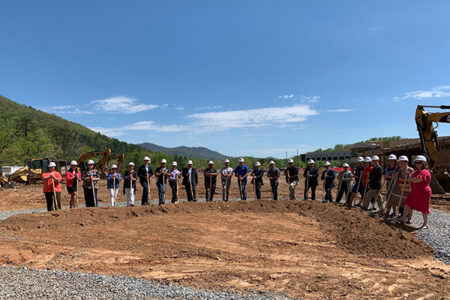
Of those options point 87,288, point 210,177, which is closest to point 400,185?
point 210,177

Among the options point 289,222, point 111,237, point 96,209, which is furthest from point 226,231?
point 96,209

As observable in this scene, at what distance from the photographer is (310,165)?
39.4 ft

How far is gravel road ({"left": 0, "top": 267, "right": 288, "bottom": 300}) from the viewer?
150 inches

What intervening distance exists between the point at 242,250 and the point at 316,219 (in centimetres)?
409

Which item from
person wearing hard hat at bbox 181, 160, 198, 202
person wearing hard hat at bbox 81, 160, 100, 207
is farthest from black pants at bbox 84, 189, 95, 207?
person wearing hard hat at bbox 181, 160, 198, 202

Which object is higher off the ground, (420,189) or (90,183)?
(90,183)

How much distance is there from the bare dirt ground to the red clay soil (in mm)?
17

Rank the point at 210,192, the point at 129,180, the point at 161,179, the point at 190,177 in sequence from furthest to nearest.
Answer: the point at 210,192, the point at 190,177, the point at 161,179, the point at 129,180

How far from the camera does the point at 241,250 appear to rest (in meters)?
6.29

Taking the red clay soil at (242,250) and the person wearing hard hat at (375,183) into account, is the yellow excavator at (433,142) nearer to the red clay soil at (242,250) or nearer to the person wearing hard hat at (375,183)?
the person wearing hard hat at (375,183)

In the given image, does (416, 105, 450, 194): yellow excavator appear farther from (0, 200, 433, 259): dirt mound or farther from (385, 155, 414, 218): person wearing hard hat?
(385, 155, 414, 218): person wearing hard hat

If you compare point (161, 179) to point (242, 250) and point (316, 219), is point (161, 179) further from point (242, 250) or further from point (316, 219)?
point (242, 250)

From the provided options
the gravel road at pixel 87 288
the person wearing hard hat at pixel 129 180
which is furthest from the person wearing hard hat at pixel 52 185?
the gravel road at pixel 87 288

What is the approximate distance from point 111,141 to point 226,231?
125 metres
